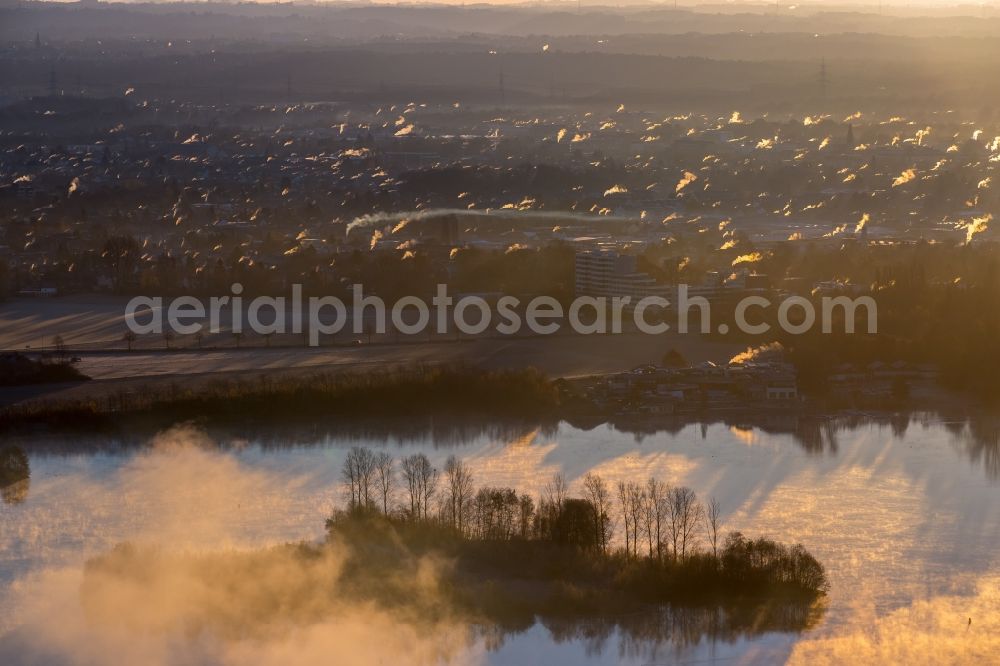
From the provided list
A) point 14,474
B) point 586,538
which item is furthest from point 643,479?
point 14,474

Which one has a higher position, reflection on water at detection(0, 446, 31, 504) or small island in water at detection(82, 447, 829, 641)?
reflection on water at detection(0, 446, 31, 504)

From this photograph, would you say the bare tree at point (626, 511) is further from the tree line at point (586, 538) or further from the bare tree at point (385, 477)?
the bare tree at point (385, 477)

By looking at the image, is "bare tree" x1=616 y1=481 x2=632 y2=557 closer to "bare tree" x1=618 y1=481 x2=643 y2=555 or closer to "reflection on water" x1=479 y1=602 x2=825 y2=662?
"bare tree" x1=618 y1=481 x2=643 y2=555

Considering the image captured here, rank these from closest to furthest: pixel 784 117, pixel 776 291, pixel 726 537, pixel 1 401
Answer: pixel 726 537 → pixel 1 401 → pixel 776 291 → pixel 784 117

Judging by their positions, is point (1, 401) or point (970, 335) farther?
point (970, 335)

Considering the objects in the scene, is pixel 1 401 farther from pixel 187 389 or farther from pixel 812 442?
pixel 812 442

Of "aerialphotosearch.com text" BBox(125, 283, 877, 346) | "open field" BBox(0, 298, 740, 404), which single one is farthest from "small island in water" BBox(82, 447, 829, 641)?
"aerialphotosearch.com text" BBox(125, 283, 877, 346)

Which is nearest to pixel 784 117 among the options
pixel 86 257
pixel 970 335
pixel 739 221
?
pixel 739 221

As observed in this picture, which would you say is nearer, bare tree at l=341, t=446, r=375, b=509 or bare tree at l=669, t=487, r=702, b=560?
bare tree at l=669, t=487, r=702, b=560
